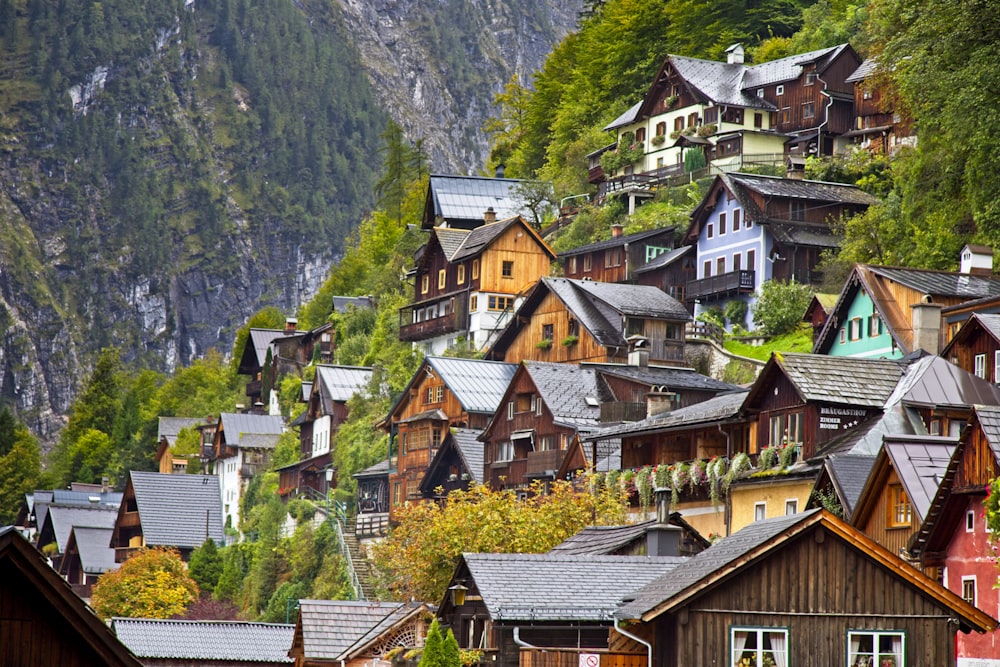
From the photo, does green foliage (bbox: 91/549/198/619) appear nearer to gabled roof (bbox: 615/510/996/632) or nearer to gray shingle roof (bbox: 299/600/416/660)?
gray shingle roof (bbox: 299/600/416/660)

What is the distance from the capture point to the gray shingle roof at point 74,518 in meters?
118

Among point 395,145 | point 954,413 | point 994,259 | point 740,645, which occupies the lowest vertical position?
point 740,645

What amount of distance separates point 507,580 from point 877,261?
4591cm

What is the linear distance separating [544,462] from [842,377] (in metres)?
18.8

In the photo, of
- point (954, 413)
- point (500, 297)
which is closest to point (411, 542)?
point (954, 413)

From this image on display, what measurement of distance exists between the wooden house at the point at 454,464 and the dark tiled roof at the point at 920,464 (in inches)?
1383

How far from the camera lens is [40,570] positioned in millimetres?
21297

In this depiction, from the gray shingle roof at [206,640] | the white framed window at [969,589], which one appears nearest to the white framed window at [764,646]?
the white framed window at [969,589]

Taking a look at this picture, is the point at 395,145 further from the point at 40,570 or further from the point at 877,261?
the point at 40,570

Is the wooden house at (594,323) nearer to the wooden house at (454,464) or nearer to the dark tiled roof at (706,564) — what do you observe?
the wooden house at (454,464)

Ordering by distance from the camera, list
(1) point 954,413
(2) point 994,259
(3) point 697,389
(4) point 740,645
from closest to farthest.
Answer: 1. (4) point 740,645
2. (1) point 954,413
3. (2) point 994,259
4. (3) point 697,389

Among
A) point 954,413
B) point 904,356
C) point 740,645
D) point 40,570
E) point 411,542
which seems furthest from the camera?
point 904,356

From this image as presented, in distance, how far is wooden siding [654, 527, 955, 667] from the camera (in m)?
35.2

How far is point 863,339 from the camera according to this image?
66.1 m
